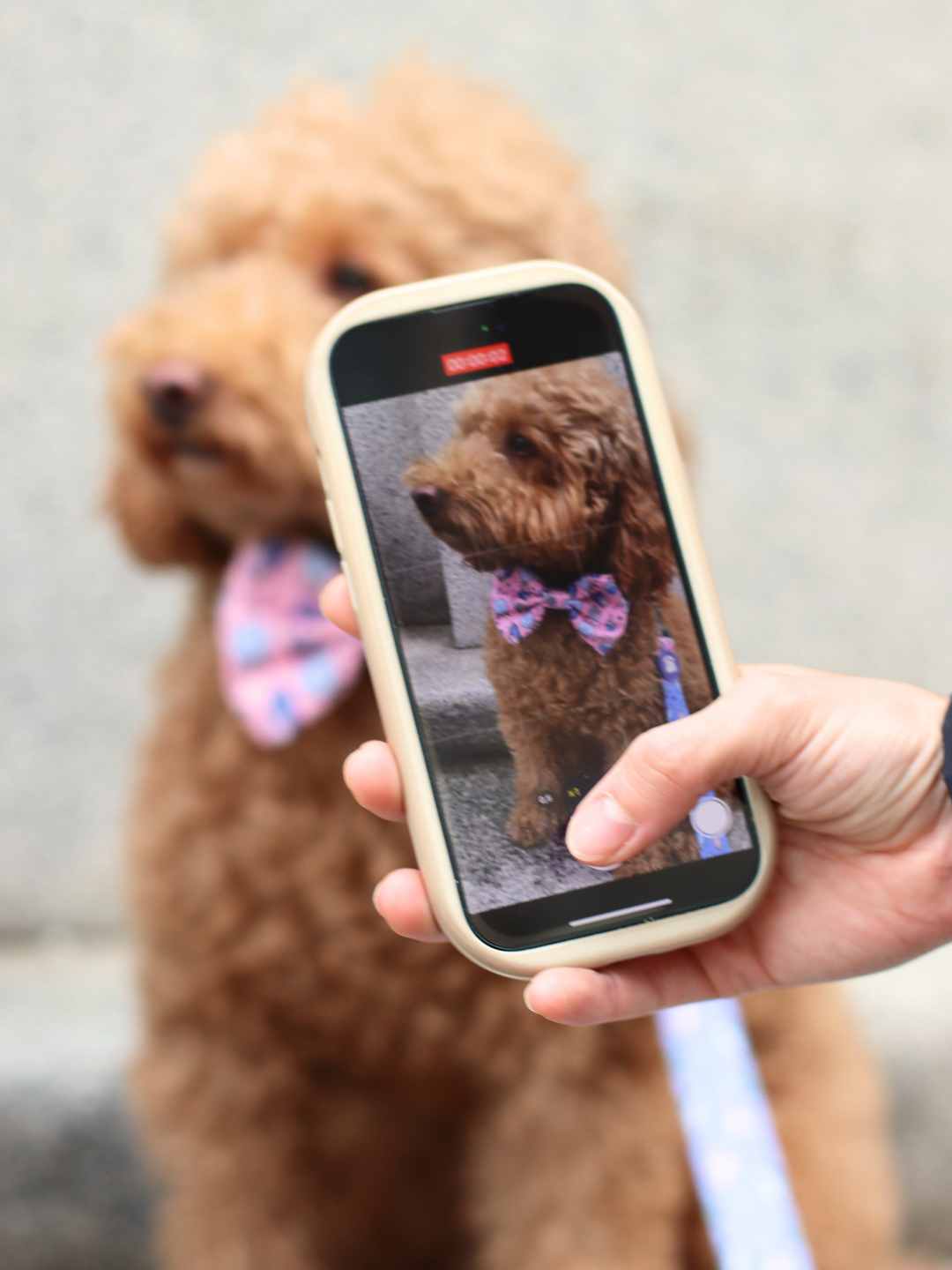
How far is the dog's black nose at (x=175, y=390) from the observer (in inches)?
24.3

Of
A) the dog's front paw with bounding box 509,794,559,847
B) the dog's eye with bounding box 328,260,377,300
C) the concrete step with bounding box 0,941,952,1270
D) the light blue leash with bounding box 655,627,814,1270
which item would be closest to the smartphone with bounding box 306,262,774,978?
the dog's front paw with bounding box 509,794,559,847

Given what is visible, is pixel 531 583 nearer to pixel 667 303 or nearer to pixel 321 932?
pixel 321 932

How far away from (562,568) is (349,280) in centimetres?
34

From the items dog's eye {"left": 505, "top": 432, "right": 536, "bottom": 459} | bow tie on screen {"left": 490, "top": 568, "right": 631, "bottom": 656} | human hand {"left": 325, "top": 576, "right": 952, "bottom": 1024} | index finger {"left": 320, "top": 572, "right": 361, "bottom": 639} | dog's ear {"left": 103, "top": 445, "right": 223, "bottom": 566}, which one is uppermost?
dog's ear {"left": 103, "top": 445, "right": 223, "bottom": 566}

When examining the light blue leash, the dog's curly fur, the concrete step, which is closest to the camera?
the light blue leash

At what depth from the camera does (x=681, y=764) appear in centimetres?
40

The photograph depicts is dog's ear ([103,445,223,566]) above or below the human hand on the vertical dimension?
above

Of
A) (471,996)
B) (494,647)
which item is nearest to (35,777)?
(471,996)

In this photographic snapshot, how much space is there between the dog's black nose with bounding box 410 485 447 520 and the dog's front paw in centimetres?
13

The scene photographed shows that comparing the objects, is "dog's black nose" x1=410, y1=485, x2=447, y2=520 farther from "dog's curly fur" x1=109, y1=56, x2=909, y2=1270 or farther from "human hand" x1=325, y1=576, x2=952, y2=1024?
"dog's curly fur" x1=109, y1=56, x2=909, y2=1270

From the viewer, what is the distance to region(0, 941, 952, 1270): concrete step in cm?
85

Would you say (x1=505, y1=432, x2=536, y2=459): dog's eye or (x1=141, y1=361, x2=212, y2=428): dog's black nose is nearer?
(x1=505, y1=432, x2=536, y2=459): dog's eye

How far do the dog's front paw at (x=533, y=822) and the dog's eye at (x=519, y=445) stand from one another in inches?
5.8

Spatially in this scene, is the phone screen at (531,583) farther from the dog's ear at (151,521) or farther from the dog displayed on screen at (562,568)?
the dog's ear at (151,521)
